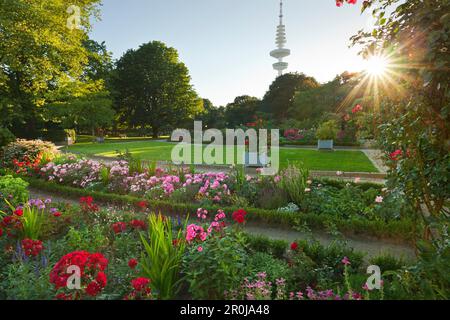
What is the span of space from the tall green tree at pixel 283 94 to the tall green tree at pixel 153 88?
11.2m

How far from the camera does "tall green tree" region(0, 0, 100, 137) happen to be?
1598 centimetres

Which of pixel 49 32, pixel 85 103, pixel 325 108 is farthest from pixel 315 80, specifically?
pixel 49 32

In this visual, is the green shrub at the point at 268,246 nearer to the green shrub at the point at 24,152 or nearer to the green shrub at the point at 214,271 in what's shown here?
the green shrub at the point at 214,271

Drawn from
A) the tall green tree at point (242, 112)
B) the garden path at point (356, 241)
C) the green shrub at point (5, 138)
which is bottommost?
the garden path at point (356, 241)

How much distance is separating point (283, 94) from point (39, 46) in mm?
30868

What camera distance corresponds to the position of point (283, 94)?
40.8m

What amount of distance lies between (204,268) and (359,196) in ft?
14.5

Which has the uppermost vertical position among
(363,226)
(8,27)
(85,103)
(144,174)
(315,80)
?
(315,80)

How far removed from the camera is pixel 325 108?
2961 centimetres

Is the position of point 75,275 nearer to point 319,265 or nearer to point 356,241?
point 319,265

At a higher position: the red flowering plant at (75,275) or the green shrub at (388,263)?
the red flowering plant at (75,275)

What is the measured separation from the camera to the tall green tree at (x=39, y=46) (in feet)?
52.4

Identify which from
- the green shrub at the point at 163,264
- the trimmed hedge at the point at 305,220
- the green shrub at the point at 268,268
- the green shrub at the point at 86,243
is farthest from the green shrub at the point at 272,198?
the green shrub at the point at 86,243
